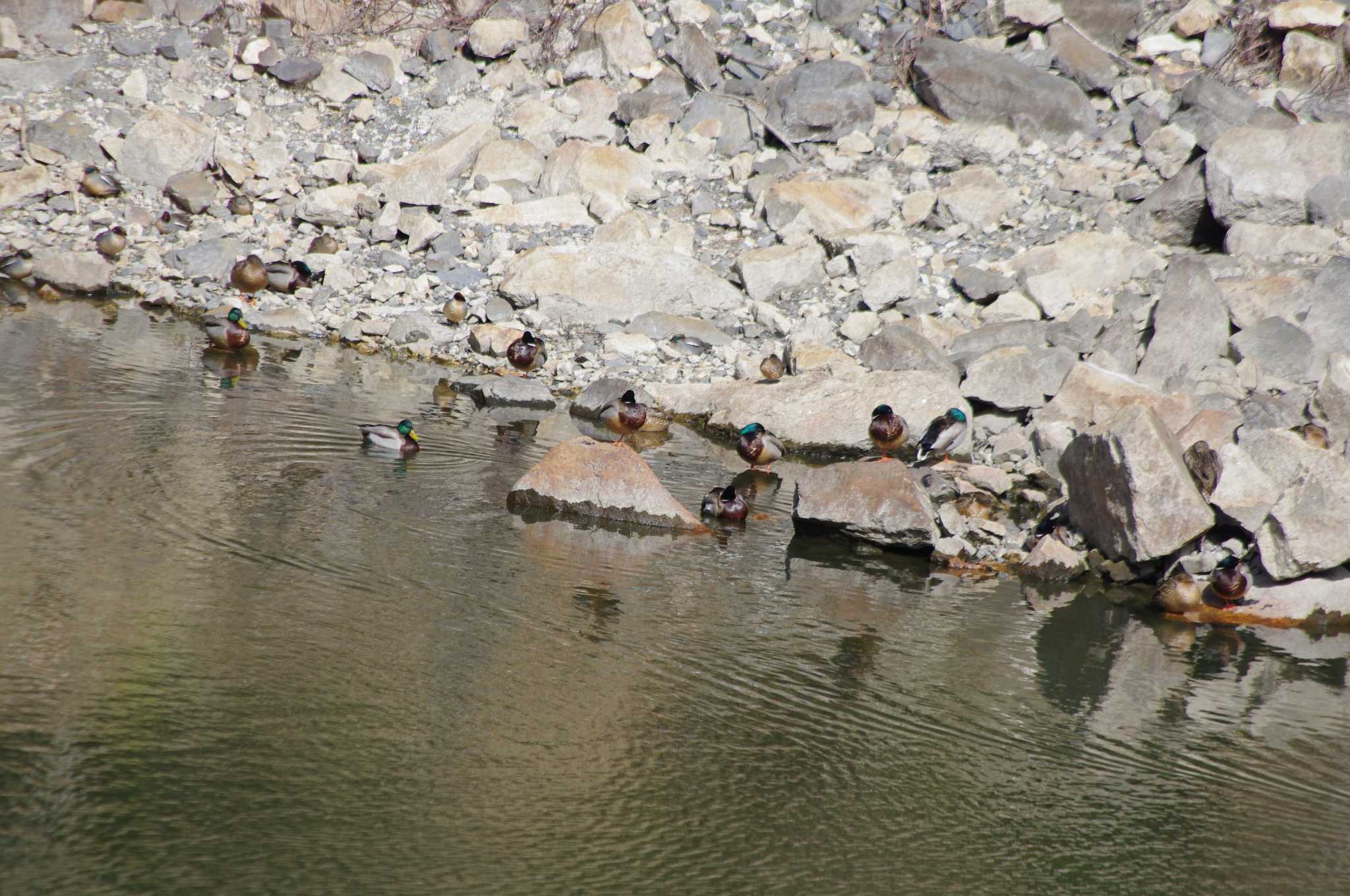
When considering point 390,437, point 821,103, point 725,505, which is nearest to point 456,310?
point 390,437

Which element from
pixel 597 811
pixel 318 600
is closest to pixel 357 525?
pixel 318 600

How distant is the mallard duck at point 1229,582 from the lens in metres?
9.48

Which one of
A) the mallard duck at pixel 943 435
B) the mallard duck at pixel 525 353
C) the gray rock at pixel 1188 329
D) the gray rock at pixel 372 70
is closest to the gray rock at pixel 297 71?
the gray rock at pixel 372 70

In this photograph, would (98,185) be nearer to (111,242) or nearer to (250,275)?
(111,242)

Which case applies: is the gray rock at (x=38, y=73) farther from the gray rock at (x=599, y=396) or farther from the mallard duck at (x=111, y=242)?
the gray rock at (x=599, y=396)

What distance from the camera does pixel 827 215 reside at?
17.9 meters

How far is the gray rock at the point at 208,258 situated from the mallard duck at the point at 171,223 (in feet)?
1.79

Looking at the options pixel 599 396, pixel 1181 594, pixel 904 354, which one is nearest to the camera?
pixel 1181 594

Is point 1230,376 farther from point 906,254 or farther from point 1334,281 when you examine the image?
point 906,254

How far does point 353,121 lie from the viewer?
20844mm

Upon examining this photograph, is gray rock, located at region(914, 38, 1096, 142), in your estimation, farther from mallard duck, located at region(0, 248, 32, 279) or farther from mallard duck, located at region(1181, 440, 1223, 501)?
mallard duck, located at region(0, 248, 32, 279)

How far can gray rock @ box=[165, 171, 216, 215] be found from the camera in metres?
18.5

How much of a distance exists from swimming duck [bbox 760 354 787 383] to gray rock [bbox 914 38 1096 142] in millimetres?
8305

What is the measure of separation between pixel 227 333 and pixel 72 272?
401 centimetres
